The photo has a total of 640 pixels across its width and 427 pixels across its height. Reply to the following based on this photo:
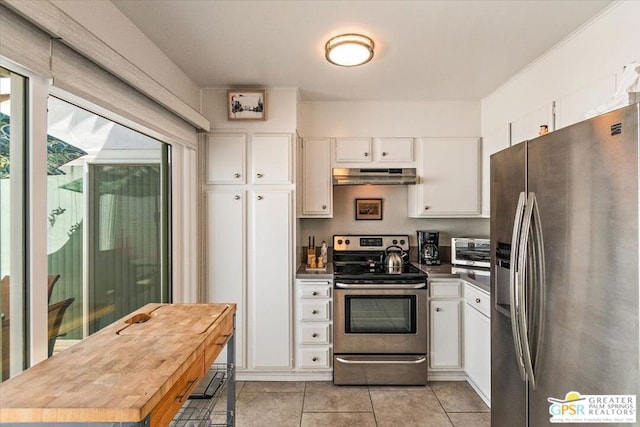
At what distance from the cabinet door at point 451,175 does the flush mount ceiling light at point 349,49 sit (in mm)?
1307

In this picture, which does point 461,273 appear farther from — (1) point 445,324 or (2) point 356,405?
(2) point 356,405

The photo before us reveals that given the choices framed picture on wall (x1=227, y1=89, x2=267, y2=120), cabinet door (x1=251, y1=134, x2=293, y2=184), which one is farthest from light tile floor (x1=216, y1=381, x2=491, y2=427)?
framed picture on wall (x1=227, y1=89, x2=267, y2=120)

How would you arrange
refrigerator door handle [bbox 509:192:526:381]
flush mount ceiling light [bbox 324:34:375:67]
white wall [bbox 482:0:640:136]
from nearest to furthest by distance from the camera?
refrigerator door handle [bbox 509:192:526:381], white wall [bbox 482:0:640:136], flush mount ceiling light [bbox 324:34:375:67]

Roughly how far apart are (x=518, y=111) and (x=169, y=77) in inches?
101

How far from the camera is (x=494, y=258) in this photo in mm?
1882

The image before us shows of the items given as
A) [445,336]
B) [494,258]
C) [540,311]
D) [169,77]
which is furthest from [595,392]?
[169,77]

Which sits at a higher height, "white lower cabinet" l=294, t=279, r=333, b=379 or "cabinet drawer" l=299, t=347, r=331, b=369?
"white lower cabinet" l=294, t=279, r=333, b=379

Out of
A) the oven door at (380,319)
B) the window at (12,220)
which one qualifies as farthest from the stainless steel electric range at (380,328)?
the window at (12,220)

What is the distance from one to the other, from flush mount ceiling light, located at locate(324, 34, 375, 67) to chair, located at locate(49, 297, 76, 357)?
6.43 feet

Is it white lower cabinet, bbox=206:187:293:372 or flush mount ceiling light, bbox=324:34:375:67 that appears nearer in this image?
flush mount ceiling light, bbox=324:34:375:67

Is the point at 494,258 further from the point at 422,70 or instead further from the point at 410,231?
the point at 410,231

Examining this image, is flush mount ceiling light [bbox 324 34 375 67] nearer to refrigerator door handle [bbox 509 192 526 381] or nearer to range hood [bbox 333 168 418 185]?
range hood [bbox 333 168 418 185]

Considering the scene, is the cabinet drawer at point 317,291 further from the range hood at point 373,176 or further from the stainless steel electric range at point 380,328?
the range hood at point 373,176

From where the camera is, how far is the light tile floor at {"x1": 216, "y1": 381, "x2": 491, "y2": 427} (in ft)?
7.98
